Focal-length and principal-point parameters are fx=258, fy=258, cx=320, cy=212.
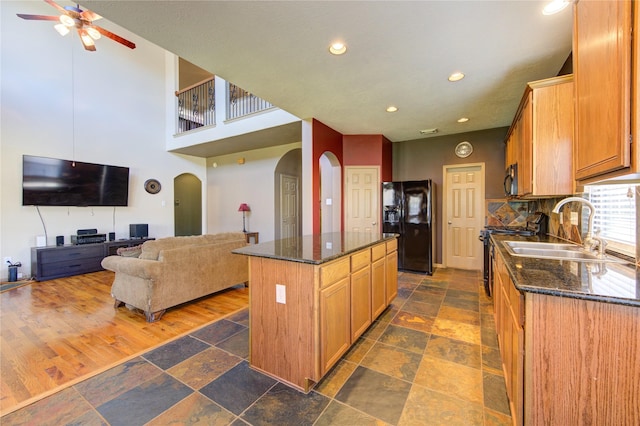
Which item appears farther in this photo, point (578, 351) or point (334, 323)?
point (334, 323)

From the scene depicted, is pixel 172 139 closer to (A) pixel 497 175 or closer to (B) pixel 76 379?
(B) pixel 76 379

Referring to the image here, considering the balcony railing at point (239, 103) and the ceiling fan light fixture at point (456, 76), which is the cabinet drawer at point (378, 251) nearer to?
the ceiling fan light fixture at point (456, 76)

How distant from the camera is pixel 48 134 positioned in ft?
15.5

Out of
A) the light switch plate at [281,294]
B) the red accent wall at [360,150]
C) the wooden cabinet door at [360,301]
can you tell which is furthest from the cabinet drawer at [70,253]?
the wooden cabinet door at [360,301]

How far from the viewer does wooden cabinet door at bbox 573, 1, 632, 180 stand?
1024mm

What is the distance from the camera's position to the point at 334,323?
6.12ft

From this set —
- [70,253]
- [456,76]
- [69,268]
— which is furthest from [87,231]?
[456,76]

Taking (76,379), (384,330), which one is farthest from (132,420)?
(384,330)

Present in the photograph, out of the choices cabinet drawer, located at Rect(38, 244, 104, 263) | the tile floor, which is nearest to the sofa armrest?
the tile floor

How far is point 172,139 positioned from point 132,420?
630 centimetres

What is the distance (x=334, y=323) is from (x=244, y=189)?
5430 millimetres

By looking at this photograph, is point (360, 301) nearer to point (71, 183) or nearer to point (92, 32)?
point (92, 32)

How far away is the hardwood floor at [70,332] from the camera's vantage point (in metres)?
1.85

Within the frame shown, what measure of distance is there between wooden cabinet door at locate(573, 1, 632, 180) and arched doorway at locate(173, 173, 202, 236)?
853 centimetres
